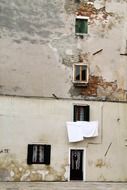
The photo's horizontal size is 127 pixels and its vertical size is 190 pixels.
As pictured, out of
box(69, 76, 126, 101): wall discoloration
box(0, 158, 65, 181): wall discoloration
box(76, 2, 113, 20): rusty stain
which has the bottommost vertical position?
box(0, 158, 65, 181): wall discoloration

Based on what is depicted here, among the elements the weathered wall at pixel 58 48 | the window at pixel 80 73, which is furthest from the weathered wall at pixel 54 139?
the window at pixel 80 73

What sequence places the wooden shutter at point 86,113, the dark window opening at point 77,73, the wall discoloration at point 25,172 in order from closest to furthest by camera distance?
the wall discoloration at point 25,172
the wooden shutter at point 86,113
the dark window opening at point 77,73

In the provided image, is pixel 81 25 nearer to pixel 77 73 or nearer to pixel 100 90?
pixel 77 73

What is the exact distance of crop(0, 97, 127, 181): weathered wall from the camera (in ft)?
78.7

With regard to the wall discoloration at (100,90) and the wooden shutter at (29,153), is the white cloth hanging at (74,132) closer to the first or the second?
the wall discoloration at (100,90)

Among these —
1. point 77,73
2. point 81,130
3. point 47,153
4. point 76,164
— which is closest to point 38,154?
point 47,153

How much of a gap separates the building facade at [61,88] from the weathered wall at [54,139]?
0.05 metres

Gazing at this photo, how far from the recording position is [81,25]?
2581cm

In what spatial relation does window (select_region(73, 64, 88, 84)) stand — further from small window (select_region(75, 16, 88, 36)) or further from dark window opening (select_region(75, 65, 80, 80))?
small window (select_region(75, 16, 88, 36))

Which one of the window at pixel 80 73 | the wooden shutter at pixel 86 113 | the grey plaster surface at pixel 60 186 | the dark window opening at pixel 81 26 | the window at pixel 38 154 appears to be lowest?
the grey plaster surface at pixel 60 186

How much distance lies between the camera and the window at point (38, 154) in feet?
79.5

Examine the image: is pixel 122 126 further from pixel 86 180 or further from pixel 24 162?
pixel 24 162

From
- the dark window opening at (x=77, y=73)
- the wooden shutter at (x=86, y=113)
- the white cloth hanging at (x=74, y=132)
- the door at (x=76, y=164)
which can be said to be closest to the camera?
the white cloth hanging at (x=74, y=132)

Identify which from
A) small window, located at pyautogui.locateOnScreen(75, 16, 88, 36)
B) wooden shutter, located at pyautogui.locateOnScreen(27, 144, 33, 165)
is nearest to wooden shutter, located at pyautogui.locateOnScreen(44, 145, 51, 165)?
wooden shutter, located at pyautogui.locateOnScreen(27, 144, 33, 165)
